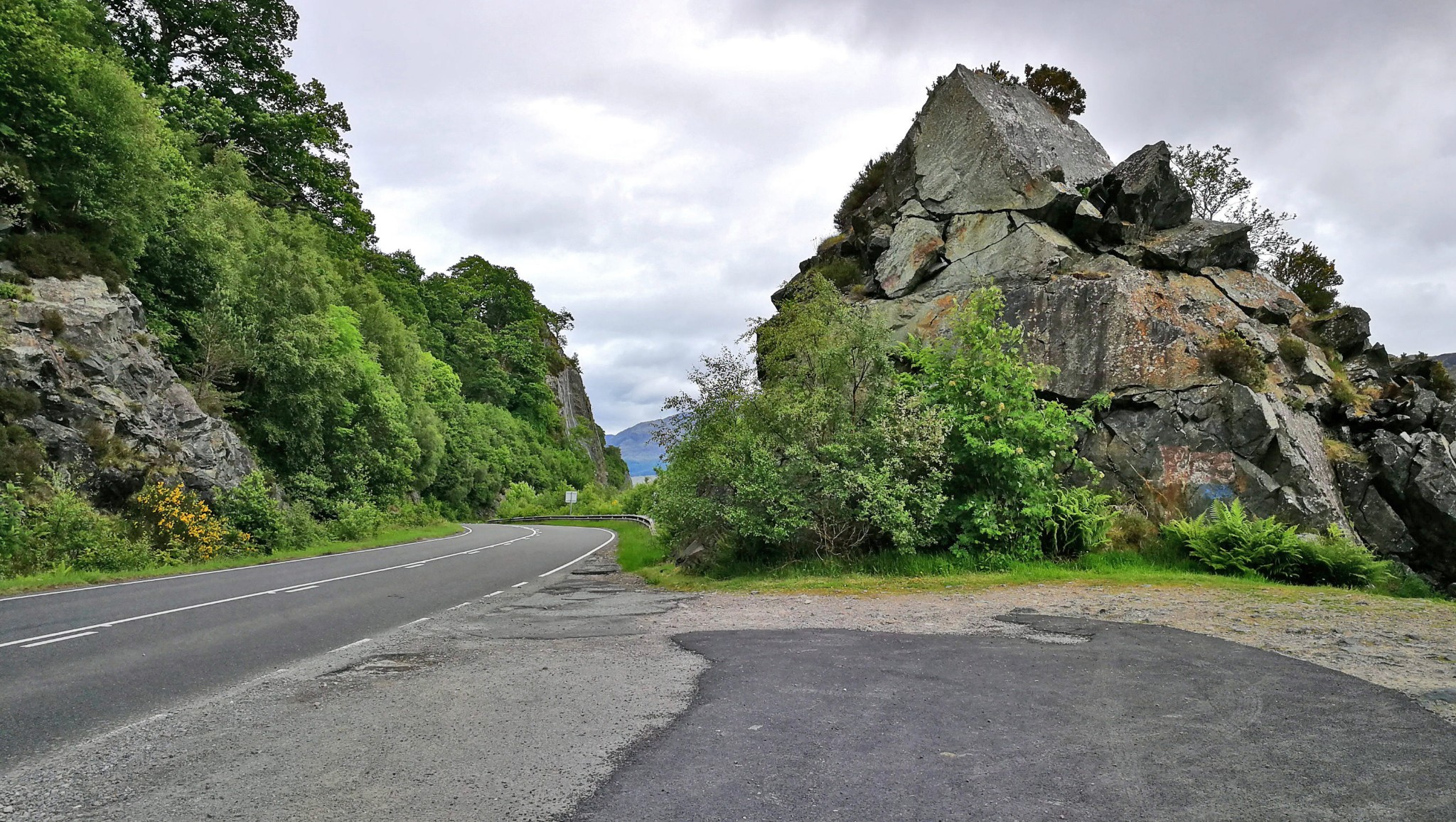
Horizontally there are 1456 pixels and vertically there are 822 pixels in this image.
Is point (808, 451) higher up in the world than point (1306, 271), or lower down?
lower down

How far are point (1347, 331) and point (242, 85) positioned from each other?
41543 mm

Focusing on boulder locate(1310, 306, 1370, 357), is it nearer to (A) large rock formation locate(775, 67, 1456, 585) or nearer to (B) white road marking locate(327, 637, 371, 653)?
(A) large rock formation locate(775, 67, 1456, 585)

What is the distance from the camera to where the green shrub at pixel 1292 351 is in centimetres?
1784

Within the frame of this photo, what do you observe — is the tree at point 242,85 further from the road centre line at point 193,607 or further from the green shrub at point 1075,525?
the green shrub at point 1075,525

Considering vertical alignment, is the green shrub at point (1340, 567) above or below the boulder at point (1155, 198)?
below

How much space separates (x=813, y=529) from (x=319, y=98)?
33108 millimetres

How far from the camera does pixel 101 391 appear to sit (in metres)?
15.8

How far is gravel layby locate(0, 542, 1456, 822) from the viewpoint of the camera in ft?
11.4

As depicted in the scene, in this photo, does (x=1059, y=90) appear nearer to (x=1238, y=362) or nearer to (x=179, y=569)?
(x=1238, y=362)

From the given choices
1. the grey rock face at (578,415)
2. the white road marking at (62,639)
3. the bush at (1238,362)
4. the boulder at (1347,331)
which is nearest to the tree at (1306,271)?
the boulder at (1347,331)

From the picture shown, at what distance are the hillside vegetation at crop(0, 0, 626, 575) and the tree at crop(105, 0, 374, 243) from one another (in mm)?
80

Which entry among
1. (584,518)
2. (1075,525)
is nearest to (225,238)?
(1075,525)

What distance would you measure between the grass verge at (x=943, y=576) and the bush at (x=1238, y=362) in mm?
5545

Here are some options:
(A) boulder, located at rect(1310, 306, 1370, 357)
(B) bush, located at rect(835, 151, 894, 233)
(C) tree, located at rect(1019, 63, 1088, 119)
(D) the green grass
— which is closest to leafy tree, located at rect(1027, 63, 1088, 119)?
(C) tree, located at rect(1019, 63, 1088, 119)
